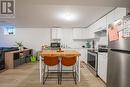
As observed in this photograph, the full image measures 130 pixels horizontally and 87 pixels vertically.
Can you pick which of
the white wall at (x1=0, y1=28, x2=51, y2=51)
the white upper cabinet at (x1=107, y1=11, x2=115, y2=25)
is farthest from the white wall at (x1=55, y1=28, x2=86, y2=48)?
the white upper cabinet at (x1=107, y1=11, x2=115, y2=25)

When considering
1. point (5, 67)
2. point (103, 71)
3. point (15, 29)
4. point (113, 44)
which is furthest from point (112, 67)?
point (15, 29)

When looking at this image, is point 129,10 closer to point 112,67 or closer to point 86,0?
point 86,0

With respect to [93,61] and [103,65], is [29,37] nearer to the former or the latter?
[93,61]

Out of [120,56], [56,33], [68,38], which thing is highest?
[56,33]

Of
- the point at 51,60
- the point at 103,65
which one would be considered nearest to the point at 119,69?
the point at 103,65

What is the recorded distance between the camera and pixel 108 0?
115 inches

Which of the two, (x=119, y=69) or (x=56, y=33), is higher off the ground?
(x=56, y=33)

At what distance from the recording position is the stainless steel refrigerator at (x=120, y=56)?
2.06 m

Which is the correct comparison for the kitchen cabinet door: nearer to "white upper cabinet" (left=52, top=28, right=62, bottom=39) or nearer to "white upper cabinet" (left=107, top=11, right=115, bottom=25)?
"white upper cabinet" (left=107, top=11, right=115, bottom=25)

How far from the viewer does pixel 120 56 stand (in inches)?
88.2

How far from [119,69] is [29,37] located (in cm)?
749

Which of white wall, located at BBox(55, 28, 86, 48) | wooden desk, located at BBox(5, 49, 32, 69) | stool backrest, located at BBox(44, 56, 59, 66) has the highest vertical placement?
white wall, located at BBox(55, 28, 86, 48)

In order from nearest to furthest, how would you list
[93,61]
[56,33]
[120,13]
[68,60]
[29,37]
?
[120,13]
[68,60]
[93,61]
[56,33]
[29,37]

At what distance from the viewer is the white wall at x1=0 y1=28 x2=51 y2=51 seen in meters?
8.98
